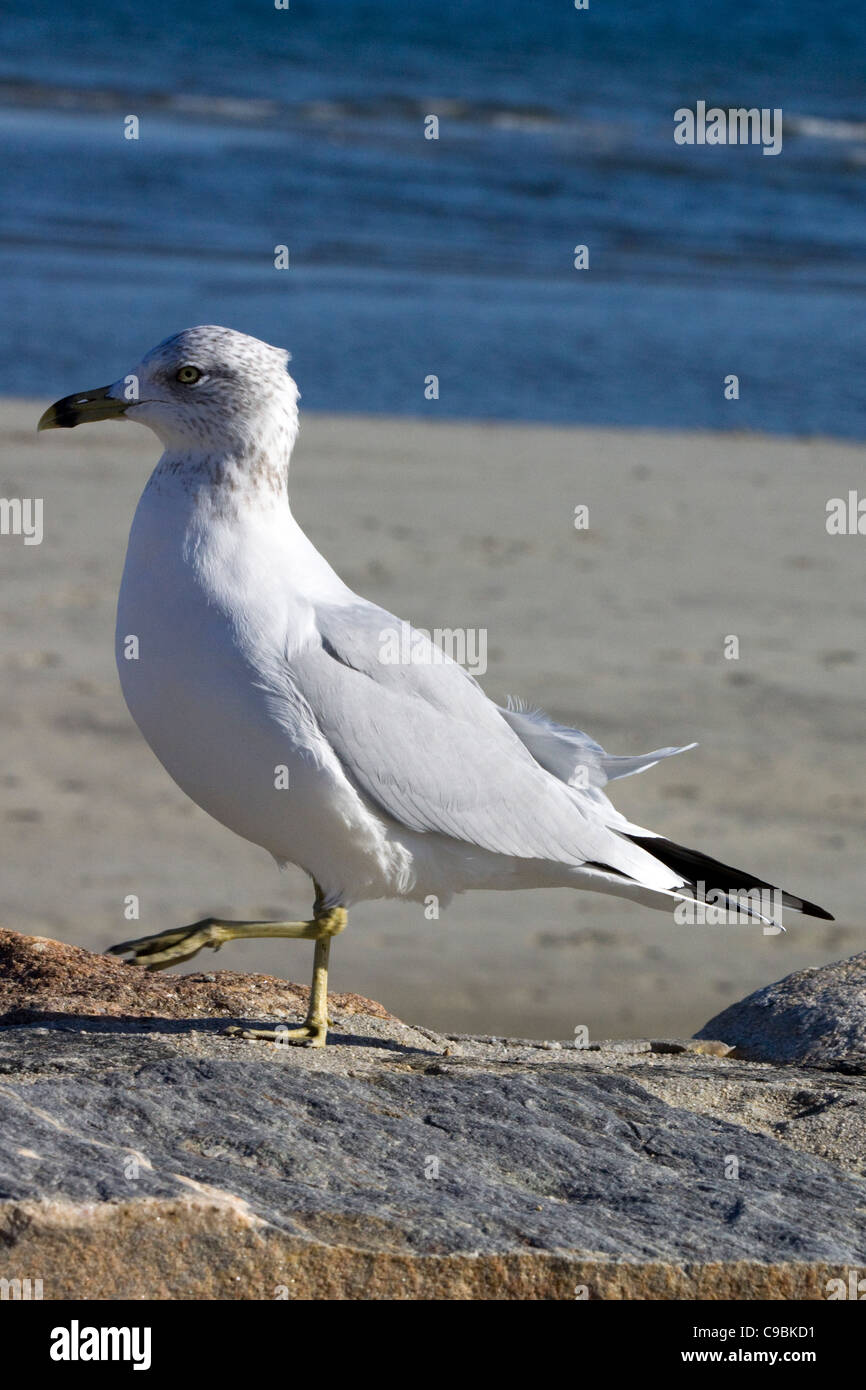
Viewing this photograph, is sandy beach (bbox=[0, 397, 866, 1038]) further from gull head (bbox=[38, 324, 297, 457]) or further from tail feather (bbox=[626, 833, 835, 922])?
gull head (bbox=[38, 324, 297, 457])

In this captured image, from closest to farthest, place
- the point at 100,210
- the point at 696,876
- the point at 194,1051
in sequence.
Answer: the point at 194,1051
the point at 696,876
the point at 100,210

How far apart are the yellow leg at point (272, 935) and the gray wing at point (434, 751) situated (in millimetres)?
412

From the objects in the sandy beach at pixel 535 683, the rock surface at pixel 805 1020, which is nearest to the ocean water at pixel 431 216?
the sandy beach at pixel 535 683

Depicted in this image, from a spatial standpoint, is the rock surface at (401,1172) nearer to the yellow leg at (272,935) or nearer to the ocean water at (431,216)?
the yellow leg at (272,935)

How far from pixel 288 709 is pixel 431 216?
22.5 metres

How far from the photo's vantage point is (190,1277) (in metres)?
3.27

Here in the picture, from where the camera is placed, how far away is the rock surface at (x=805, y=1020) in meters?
5.10

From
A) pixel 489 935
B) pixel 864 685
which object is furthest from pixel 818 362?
pixel 489 935

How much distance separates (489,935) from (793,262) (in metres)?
19.2

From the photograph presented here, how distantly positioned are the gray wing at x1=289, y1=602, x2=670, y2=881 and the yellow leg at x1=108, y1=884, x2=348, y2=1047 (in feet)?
1.35

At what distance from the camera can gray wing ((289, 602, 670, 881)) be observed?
441 centimetres

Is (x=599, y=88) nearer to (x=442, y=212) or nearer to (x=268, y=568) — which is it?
(x=442, y=212)

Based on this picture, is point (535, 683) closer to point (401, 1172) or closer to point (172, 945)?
point (172, 945)

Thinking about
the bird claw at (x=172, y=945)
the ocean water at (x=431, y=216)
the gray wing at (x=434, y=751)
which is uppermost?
the ocean water at (x=431, y=216)
